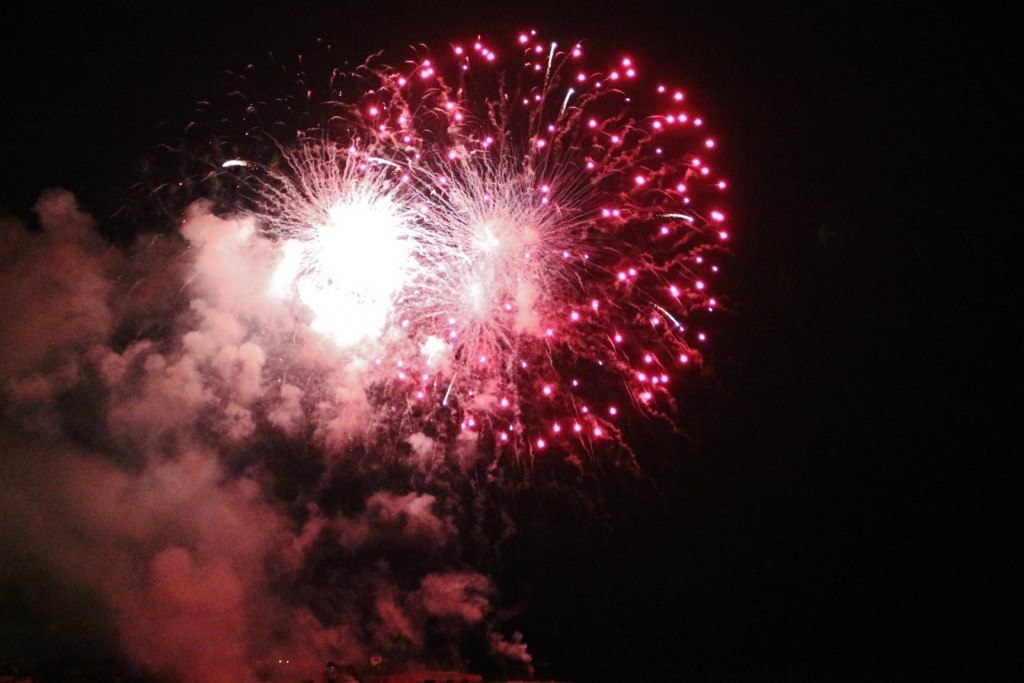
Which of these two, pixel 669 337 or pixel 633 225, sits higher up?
pixel 633 225

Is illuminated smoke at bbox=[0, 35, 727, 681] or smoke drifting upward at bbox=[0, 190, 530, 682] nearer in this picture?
illuminated smoke at bbox=[0, 35, 727, 681]

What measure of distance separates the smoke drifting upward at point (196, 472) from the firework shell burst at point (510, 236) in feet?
4.30

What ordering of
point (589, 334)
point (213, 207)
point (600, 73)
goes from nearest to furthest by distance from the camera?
point (600, 73)
point (589, 334)
point (213, 207)

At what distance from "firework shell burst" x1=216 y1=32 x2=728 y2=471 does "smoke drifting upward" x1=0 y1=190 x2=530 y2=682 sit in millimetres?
1310

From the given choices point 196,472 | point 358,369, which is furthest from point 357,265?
point 196,472

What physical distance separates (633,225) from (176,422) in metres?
8.08

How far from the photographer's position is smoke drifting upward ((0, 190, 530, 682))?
9609mm

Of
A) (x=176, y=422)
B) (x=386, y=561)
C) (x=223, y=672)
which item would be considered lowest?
(x=223, y=672)

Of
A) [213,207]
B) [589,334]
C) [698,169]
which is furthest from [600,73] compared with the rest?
[213,207]

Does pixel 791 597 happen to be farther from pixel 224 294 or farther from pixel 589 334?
pixel 224 294

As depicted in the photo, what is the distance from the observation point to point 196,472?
10453 millimetres

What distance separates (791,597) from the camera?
1174 cm

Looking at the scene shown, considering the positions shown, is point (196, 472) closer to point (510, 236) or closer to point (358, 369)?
point (358, 369)

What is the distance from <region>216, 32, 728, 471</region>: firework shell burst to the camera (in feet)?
25.8
